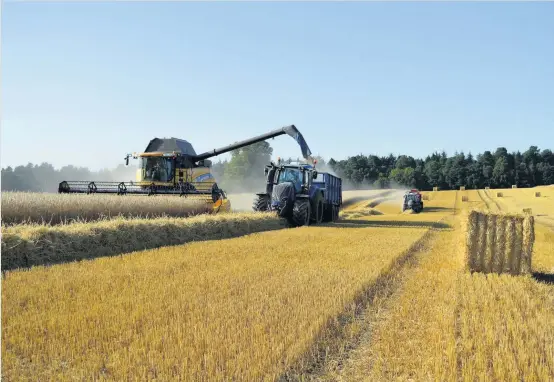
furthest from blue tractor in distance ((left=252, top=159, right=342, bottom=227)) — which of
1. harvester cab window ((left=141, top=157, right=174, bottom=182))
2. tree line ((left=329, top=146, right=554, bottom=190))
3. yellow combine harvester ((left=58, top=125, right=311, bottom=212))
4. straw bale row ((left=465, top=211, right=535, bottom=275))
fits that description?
tree line ((left=329, top=146, right=554, bottom=190))

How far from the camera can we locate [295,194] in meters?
18.8

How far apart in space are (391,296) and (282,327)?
2.18 m

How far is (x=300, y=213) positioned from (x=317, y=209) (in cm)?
199

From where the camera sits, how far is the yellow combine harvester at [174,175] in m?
18.4

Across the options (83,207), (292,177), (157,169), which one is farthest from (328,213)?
(83,207)

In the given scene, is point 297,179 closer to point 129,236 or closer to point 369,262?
point 129,236

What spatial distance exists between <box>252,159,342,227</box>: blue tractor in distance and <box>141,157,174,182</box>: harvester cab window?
376cm

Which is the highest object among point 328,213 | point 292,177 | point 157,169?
point 157,169

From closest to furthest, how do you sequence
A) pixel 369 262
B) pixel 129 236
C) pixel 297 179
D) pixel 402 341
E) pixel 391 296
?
pixel 402 341
pixel 391 296
pixel 369 262
pixel 129 236
pixel 297 179

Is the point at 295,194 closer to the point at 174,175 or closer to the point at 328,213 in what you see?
the point at 328,213

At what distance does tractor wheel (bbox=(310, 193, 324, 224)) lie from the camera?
19.6 metres

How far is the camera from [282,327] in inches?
189

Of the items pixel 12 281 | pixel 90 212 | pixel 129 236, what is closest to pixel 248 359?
pixel 12 281

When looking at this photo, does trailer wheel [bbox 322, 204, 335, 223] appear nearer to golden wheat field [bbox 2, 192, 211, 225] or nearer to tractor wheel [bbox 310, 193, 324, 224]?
tractor wheel [bbox 310, 193, 324, 224]
